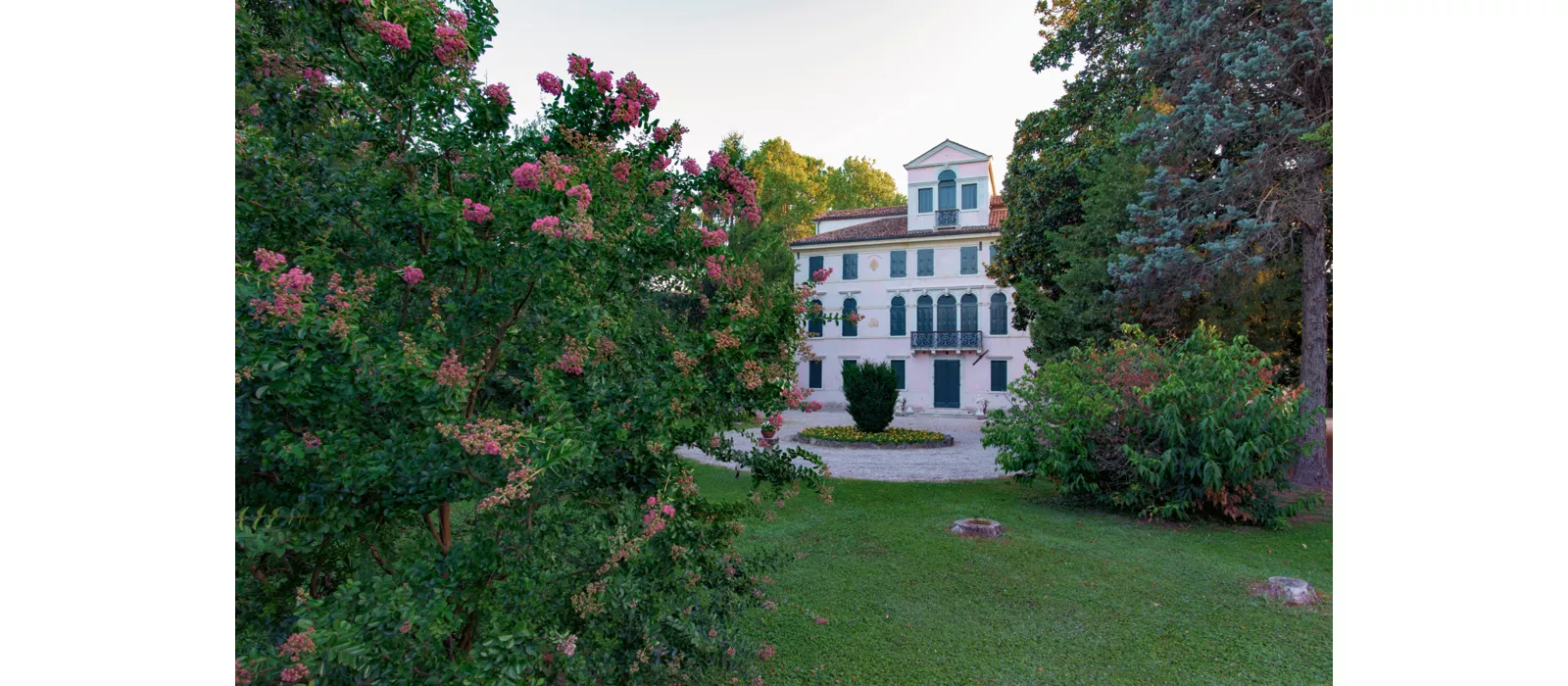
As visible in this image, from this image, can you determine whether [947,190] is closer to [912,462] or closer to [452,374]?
[912,462]

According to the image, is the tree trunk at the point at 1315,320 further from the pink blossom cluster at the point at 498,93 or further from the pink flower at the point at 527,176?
the pink flower at the point at 527,176

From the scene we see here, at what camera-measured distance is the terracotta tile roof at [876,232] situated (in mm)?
24766

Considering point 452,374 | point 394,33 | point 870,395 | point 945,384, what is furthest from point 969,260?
point 452,374

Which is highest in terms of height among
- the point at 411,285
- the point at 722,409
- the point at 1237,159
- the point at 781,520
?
the point at 1237,159

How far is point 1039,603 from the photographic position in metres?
5.14

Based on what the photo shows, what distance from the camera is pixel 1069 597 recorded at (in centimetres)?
525

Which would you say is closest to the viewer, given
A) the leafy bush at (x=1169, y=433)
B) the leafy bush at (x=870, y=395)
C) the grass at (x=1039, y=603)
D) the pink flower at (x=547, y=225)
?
the pink flower at (x=547, y=225)

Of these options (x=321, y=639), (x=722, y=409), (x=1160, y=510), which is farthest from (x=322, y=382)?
(x=1160, y=510)

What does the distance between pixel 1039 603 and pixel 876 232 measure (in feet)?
71.7

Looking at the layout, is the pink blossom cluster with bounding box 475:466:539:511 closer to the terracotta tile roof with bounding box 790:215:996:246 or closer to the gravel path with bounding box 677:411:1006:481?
the gravel path with bounding box 677:411:1006:481

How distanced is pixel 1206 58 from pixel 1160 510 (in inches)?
247

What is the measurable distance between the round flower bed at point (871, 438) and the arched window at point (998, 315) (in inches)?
380

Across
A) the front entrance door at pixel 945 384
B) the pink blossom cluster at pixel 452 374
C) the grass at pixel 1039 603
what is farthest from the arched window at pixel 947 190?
the pink blossom cluster at pixel 452 374

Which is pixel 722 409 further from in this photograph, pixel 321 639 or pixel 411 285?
pixel 321 639
